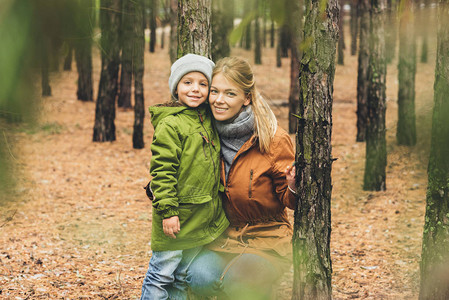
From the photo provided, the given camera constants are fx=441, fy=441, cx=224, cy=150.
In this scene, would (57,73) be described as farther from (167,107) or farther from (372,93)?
(372,93)

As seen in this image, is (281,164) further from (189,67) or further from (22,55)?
(22,55)

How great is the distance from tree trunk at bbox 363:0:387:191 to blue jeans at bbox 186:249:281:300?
5.14 meters

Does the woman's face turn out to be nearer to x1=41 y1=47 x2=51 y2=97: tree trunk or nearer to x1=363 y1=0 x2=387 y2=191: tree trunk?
x1=41 y1=47 x2=51 y2=97: tree trunk

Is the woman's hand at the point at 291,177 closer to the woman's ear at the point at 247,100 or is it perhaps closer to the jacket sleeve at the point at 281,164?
the jacket sleeve at the point at 281,164

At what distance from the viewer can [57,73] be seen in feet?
3.63

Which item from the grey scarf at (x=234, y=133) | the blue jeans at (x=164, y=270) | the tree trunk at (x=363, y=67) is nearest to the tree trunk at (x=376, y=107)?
the tree trunk at (x=363, y=67)

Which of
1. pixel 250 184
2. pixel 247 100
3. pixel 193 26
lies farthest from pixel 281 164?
pixel 193 26

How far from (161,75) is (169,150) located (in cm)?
1899

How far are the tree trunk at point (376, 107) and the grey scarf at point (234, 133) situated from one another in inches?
197

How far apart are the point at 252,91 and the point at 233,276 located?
120 cm

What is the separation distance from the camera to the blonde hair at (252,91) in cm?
279

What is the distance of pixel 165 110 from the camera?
2.79m

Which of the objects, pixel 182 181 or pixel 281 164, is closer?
pixel 182 181

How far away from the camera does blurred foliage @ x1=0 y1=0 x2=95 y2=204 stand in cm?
97
